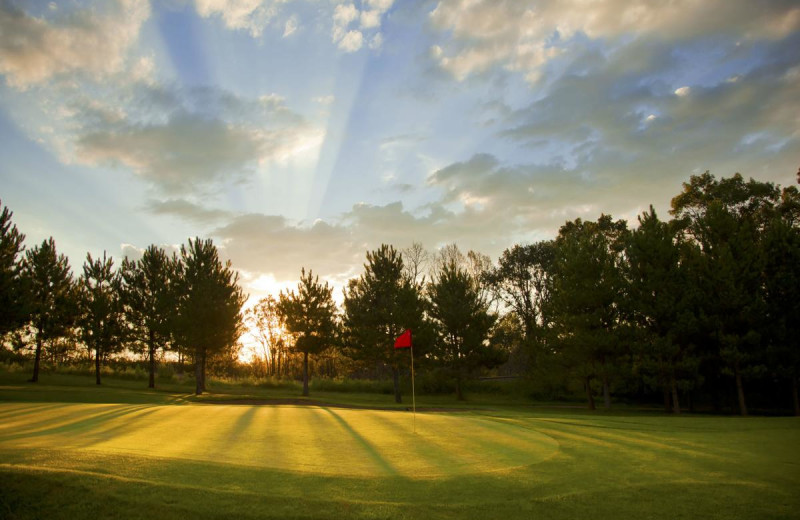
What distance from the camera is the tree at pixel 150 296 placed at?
1612 inches

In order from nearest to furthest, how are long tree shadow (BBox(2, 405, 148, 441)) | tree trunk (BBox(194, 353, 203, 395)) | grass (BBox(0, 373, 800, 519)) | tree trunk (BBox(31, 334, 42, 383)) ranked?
1. grass (BBox(0, 373, 800, 519))
2. long tree shadow (BBox(2, 405, 148, 441))
3. tree trunk (BBox(194, 353, 203, 395))
4. tree trunk (BBox(31, 334, 42, 383))

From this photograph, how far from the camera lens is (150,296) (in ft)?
139

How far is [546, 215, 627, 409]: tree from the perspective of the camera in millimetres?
31125

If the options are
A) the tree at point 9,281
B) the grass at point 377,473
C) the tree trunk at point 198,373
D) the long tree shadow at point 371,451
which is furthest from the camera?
the tree trunk at point 198,373

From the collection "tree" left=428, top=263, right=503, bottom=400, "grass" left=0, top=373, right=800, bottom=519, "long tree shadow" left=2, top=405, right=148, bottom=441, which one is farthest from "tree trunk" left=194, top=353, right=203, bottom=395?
"grass" left=0, top=373, right=800, bottom=519

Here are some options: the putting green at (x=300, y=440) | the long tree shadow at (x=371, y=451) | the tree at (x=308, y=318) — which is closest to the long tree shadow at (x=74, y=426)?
the putting green at (x=300, y=440)

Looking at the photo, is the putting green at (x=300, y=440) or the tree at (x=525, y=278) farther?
the tree at (x=525, y=278)

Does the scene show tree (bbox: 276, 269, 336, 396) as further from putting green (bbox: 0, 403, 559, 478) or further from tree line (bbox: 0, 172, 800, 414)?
putting green (bbox: 0, 403, 559, 478)

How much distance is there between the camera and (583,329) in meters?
31.5

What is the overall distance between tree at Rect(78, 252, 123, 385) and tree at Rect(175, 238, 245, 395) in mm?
6646

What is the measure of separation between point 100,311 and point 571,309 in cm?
3964

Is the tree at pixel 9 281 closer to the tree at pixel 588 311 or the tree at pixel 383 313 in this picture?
the tree at pixel 383 313

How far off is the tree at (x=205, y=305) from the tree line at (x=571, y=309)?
11 centimetres

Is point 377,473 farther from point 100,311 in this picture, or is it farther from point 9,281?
point 100,311
